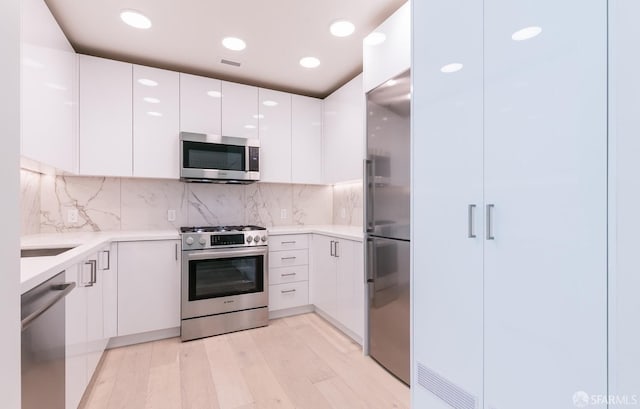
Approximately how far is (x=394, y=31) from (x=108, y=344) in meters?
3.19

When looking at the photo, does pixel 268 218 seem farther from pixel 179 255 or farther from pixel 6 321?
pixel 6 321

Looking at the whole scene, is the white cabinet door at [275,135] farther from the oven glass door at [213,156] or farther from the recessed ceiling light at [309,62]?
the recessed ceiling light at [309,62]

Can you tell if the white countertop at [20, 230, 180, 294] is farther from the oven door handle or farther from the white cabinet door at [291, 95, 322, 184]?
the white cabinet door at [291, 95, 322, 184]

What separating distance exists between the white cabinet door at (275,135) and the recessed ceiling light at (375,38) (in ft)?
4.11

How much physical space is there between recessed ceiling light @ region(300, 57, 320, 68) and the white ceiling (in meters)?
0.06

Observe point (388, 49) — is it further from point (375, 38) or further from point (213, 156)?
point (213, 156)

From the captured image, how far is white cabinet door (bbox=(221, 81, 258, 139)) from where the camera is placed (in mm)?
2953

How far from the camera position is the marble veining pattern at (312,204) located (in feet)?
12.0
